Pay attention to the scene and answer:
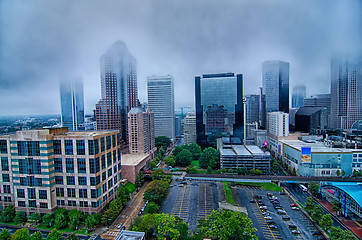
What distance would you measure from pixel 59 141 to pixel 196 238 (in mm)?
25891

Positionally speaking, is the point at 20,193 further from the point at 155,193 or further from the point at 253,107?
the point at 253,107

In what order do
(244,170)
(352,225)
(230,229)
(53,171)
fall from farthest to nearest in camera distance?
(244,170) < (53,171) < (352,225) < (230,229)

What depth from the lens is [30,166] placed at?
3244 centimetres

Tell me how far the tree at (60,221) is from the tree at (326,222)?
38.0 metres

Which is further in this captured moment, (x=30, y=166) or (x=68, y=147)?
(x=68, y=147)

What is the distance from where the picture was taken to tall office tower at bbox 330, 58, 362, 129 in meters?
104

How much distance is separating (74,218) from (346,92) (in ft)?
445

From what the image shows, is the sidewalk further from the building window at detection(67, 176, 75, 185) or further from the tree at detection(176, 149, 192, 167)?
the building window at detection(67, 176, 75, 185)

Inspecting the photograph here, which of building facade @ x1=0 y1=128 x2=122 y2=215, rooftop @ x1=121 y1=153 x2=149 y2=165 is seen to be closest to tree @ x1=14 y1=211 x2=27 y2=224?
building facade @ x1=0 y1=128 x2=122 y2=215

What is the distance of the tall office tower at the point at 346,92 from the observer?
342ft

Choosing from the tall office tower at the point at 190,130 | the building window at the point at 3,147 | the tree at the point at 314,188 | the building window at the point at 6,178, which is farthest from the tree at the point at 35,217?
the tall office tower at the point at 190,130

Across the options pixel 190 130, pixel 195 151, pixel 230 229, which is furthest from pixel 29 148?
pixel 190 130

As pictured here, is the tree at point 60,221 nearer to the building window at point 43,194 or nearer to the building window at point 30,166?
the building window at point 43,194

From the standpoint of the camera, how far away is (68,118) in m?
105
